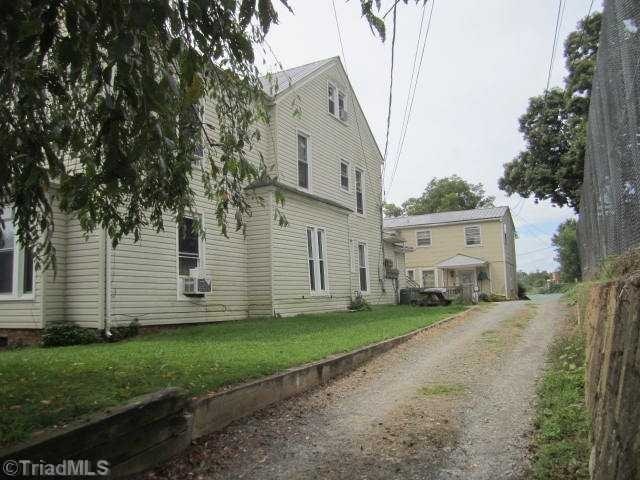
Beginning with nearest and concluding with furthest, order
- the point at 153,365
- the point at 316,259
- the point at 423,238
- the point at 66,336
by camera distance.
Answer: the point at 153,365
the point at 66,336
the point at 316,259
the point at 423,238

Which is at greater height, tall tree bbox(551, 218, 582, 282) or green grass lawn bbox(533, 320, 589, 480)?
tall tree bbox(551, 218, 582, 282)

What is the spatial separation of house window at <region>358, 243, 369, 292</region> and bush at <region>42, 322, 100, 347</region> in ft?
35.5

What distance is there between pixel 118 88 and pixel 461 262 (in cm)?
3059

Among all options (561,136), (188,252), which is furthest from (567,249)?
(188,252)

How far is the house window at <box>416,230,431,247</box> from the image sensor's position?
34781mm

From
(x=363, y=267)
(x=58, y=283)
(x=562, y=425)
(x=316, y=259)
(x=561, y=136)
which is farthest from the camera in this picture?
(x=561, y=136)

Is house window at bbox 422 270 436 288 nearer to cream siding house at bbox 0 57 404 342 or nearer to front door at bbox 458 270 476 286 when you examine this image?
front door at bbox 458 270 476 286

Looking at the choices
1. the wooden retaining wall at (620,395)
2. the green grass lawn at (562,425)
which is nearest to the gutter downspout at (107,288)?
the green grass lawn at (562,425)

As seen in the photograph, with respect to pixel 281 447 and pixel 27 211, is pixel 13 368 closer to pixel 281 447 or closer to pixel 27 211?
pixel 27 211

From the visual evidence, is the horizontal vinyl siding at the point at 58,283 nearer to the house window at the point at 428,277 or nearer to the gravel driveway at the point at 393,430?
the gravel driveway at the point at 393,430

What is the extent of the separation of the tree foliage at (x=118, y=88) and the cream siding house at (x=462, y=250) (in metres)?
27.0

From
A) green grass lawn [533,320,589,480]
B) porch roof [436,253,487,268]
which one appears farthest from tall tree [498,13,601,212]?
green grass lawn [533,320,589,480]

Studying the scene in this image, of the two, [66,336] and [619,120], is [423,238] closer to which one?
[66,336]

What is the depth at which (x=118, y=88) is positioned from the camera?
3254mm
